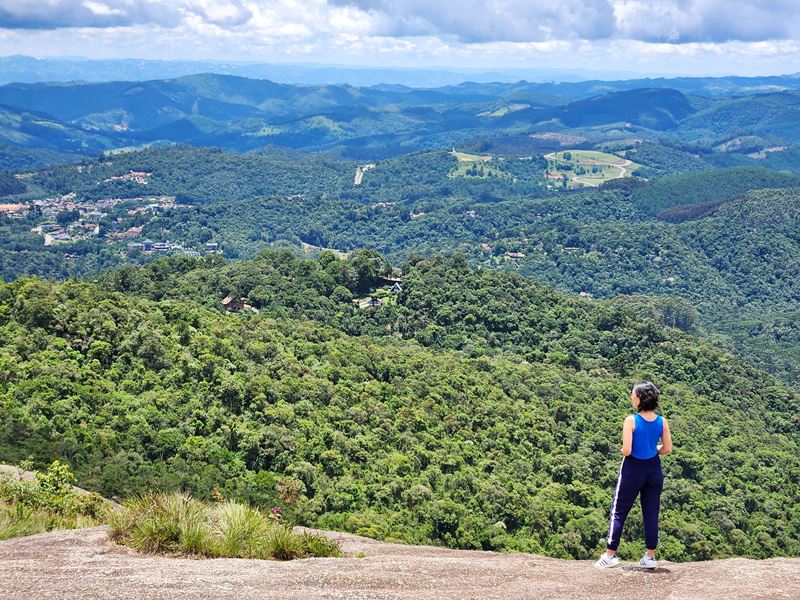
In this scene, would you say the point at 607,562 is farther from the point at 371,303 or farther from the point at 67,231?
the point at 67,231

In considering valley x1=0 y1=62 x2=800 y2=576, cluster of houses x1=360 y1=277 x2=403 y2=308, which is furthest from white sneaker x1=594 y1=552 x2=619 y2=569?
cluster of houses x1=360 y1=277 x2=403 y2=308

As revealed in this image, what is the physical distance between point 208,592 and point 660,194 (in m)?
203

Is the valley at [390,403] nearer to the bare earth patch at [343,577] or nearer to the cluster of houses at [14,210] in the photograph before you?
the bare earth patch at [343,577]

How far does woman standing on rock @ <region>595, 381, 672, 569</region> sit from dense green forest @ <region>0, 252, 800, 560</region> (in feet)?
56.0

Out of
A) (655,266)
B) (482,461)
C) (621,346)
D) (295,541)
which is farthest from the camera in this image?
(655,266)

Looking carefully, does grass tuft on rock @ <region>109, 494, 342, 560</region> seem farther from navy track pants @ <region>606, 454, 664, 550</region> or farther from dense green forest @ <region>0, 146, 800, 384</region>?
dense green forest @ <region>0, 146, 800, 384</region>

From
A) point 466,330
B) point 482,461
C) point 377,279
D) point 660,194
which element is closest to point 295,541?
point 482,461

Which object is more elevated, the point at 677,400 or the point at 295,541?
the point at 295,541

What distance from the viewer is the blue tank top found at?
10508 mm

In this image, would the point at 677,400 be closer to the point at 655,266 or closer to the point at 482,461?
the point at 482,461

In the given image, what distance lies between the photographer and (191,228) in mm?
182375

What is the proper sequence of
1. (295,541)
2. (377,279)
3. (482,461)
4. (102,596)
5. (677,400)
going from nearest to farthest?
1. (102,596)
2. (295,541)
3. (482,461)
4. (677,400)
5. (377,279)

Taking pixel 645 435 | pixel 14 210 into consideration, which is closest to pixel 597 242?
pixel 14 210

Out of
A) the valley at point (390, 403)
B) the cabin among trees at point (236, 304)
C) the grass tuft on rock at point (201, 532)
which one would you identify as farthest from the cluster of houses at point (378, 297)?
the grass tuft on rock at point (201, 532)
